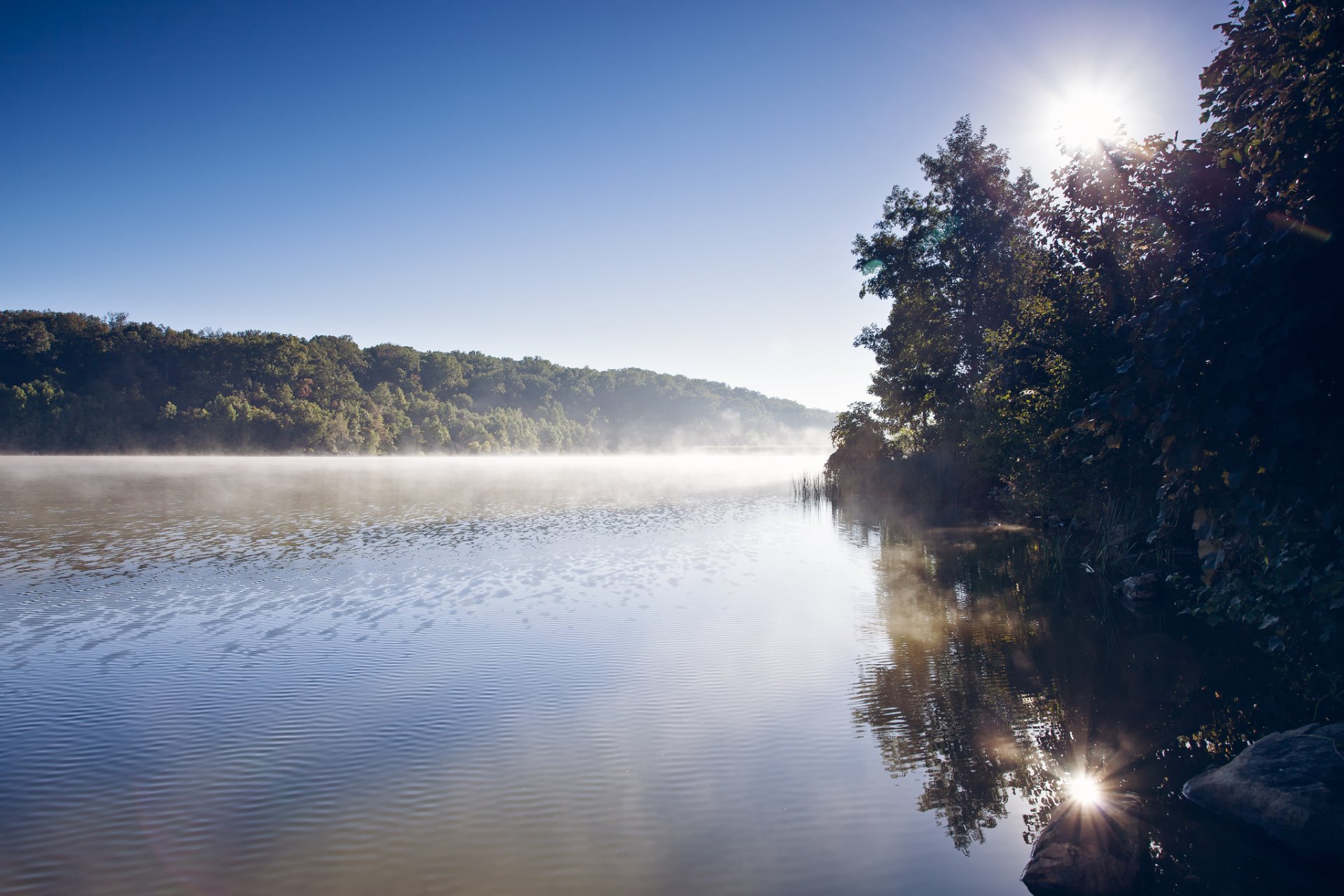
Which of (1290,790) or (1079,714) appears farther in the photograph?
(1079,714)

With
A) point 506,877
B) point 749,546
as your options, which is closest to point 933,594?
point 749,546

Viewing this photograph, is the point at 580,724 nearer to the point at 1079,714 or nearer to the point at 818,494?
the point at 1079,714

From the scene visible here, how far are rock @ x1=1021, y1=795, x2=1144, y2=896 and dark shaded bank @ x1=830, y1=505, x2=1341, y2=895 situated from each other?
0.10 m

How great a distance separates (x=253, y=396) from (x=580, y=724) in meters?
97.1

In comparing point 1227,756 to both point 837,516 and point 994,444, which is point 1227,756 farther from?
point 837,516

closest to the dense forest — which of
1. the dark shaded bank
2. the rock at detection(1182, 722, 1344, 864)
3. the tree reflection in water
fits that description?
the rock at detection(1182, 722, 1344, 864)

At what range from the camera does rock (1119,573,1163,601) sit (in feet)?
40.3

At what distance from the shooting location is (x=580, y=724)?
6.90 metres

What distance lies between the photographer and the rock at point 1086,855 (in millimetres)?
4344

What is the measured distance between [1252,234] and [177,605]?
45.2 ft

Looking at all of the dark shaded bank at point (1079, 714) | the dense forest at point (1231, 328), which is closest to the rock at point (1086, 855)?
the dark shaded bank at point (1079, 714)

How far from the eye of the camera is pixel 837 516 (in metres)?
26.0

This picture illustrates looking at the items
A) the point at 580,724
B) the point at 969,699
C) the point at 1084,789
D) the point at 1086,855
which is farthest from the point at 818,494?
the point at 1086,855

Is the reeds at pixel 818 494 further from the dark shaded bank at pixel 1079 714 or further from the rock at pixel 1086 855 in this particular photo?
the rock at pixel 1086 855
